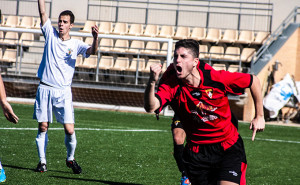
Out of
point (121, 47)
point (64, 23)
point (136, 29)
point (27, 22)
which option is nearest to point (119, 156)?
point (64, 23)

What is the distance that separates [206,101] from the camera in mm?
4125

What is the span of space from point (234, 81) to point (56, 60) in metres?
2.78

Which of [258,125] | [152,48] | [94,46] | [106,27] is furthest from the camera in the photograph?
[106,27]

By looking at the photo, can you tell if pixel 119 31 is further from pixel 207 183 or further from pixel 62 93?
pixel 207 183

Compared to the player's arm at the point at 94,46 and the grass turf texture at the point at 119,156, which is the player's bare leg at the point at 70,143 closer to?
the grass turf texture at the point at 119,156

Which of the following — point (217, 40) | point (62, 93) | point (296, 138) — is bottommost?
point (296, 138)

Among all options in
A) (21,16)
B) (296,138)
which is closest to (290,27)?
(296,138)

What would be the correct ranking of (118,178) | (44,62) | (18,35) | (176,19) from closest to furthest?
(118,178) < (44,62) < (18,35) < (176,19)

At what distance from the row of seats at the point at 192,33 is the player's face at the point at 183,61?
15.4 metres

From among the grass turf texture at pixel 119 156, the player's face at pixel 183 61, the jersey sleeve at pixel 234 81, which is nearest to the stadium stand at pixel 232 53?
the grass turf texture at pixel 119 156

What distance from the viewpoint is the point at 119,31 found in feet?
66.5

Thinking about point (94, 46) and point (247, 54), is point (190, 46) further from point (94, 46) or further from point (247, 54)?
point (247, 54)

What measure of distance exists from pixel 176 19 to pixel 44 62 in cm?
1617

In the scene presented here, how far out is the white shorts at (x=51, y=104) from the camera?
20.0 ft
